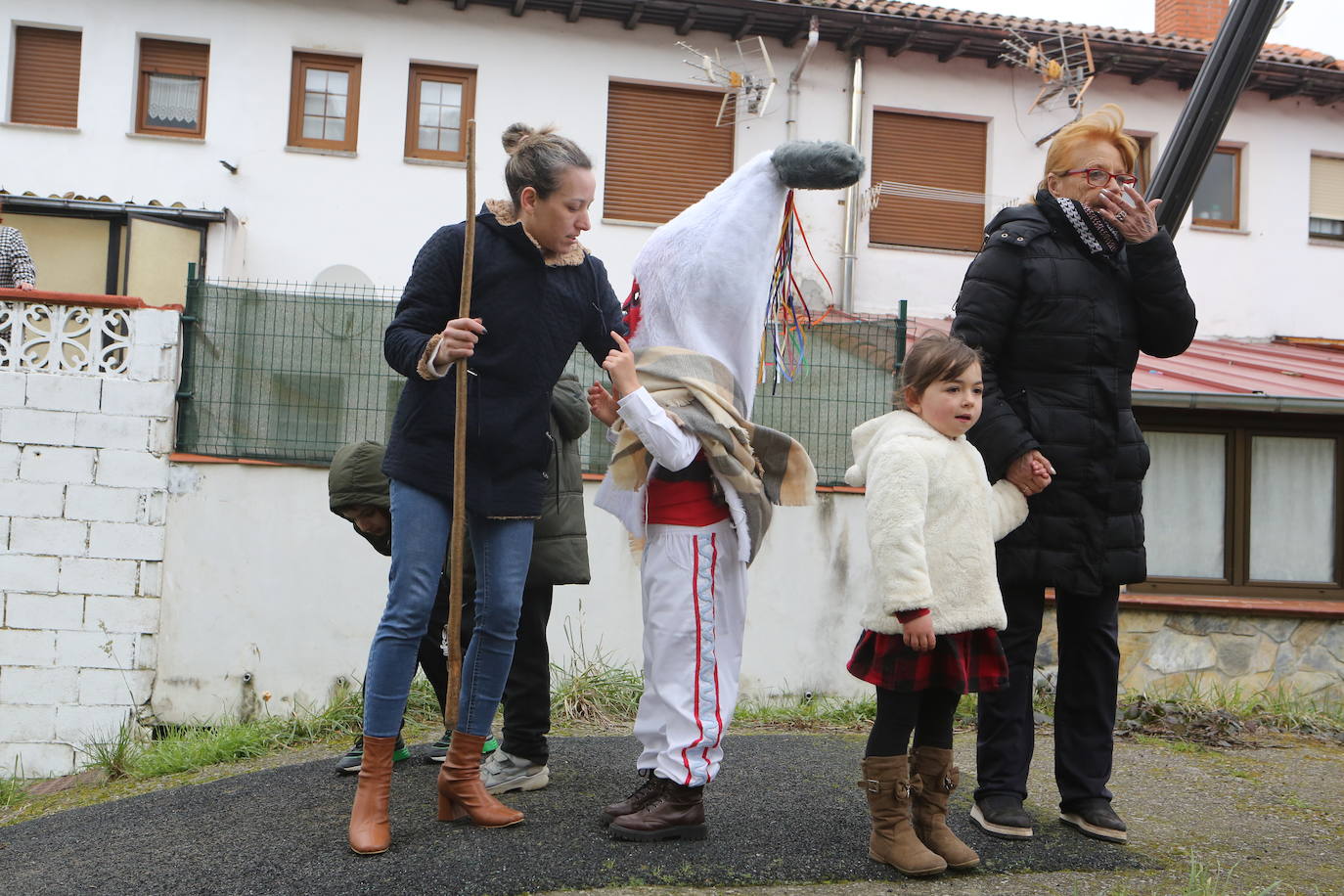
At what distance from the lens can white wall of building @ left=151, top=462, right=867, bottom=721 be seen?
6.98 metres

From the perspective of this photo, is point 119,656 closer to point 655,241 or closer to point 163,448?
point 163,448

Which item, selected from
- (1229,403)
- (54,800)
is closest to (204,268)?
(54,800)

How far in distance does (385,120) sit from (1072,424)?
11.4 m

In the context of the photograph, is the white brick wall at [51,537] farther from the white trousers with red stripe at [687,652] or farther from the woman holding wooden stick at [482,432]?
the white trousers with red stripe at [687,652]

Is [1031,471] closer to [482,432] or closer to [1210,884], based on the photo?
[1210,884]

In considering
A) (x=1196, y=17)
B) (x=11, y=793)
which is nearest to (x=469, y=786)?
(x=11, y=793)

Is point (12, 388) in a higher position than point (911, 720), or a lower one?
higher

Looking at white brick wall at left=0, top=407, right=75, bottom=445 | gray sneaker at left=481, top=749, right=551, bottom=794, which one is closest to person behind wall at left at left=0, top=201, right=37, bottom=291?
white brick wall at left=0, top=407, right=75, bottom=445

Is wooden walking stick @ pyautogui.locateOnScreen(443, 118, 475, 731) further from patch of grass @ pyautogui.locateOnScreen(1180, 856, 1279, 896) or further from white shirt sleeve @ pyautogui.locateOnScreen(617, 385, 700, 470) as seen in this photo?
patch of grass @ pyautogui.locateOnScreen(1180, 856, 1279, 896)

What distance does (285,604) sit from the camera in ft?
23.1

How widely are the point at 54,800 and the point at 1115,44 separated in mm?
13474

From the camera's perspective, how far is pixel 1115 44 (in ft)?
45.2

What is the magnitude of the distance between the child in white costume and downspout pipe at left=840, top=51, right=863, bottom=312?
10.4m

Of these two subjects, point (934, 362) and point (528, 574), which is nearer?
point (934, 362)
